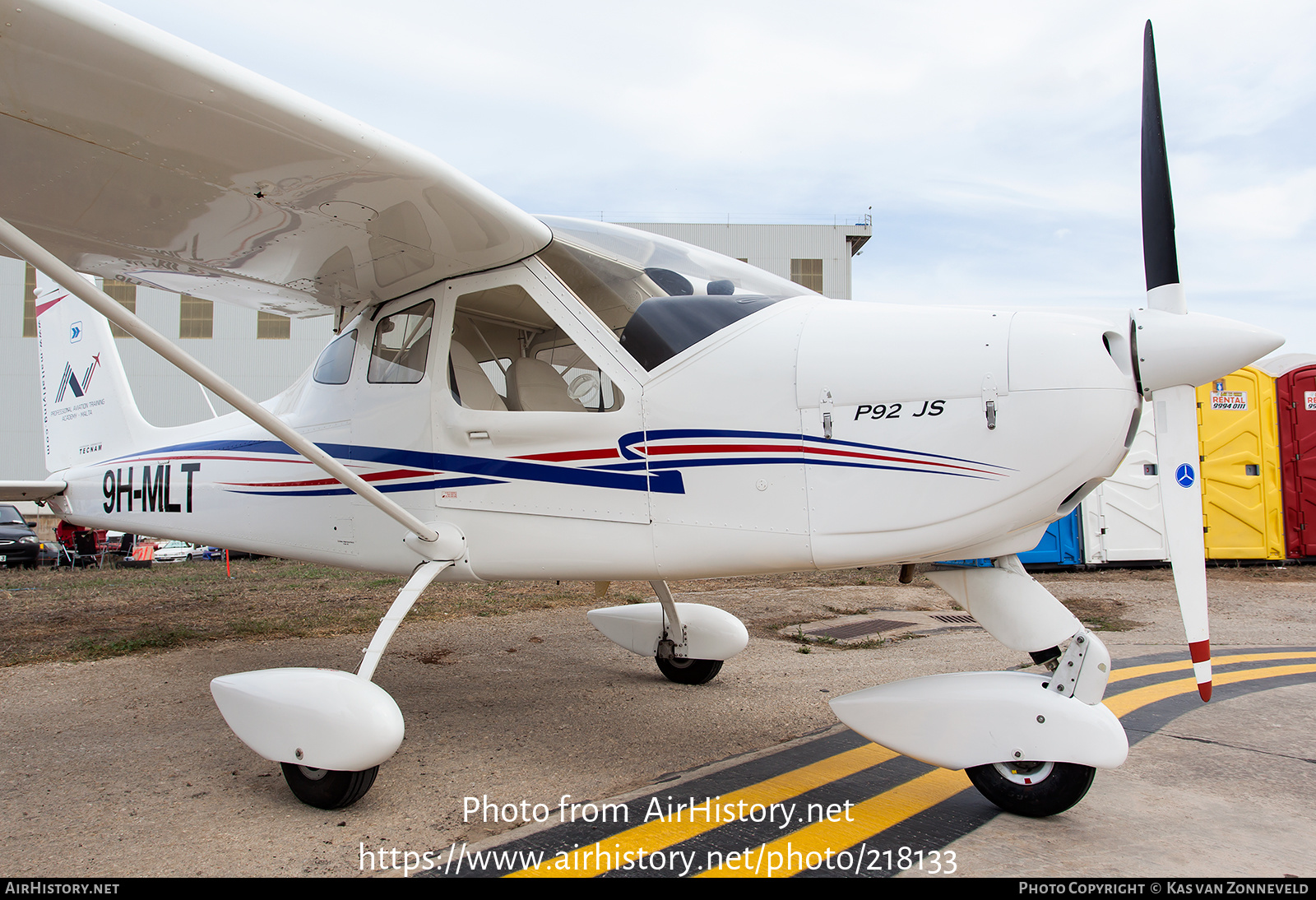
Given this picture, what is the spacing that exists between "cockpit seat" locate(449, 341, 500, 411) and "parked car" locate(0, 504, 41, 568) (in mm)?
15795

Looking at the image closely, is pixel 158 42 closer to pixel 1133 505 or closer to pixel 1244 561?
pixel 1133 505

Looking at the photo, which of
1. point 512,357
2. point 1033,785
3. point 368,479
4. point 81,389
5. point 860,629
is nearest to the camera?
point 1033,785

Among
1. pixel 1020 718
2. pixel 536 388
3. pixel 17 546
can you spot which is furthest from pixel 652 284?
pixel 17 546

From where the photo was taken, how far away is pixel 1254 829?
2.81 metres

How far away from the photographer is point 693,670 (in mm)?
5230

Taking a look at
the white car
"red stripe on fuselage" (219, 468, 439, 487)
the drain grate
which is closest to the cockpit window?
"red stripe on fuselage" (219, 468, 439, 487)

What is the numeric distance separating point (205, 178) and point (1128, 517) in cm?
1249

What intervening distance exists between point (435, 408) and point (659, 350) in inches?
52.3

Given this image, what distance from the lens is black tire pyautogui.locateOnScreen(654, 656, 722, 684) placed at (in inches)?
205

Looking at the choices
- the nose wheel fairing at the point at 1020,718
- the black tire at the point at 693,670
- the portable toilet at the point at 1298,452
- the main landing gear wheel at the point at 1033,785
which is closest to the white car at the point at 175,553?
the black tire at the point at 693,670

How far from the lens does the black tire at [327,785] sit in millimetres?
3115

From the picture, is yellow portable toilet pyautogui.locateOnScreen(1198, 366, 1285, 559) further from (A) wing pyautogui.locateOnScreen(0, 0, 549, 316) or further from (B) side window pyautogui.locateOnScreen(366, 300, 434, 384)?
(A) wing pyautogui.locateOnScreen(0, 0, 549, 316)

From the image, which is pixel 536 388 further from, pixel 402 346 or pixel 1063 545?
pixel 1063 545

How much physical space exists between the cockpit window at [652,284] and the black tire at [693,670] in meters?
2.57
